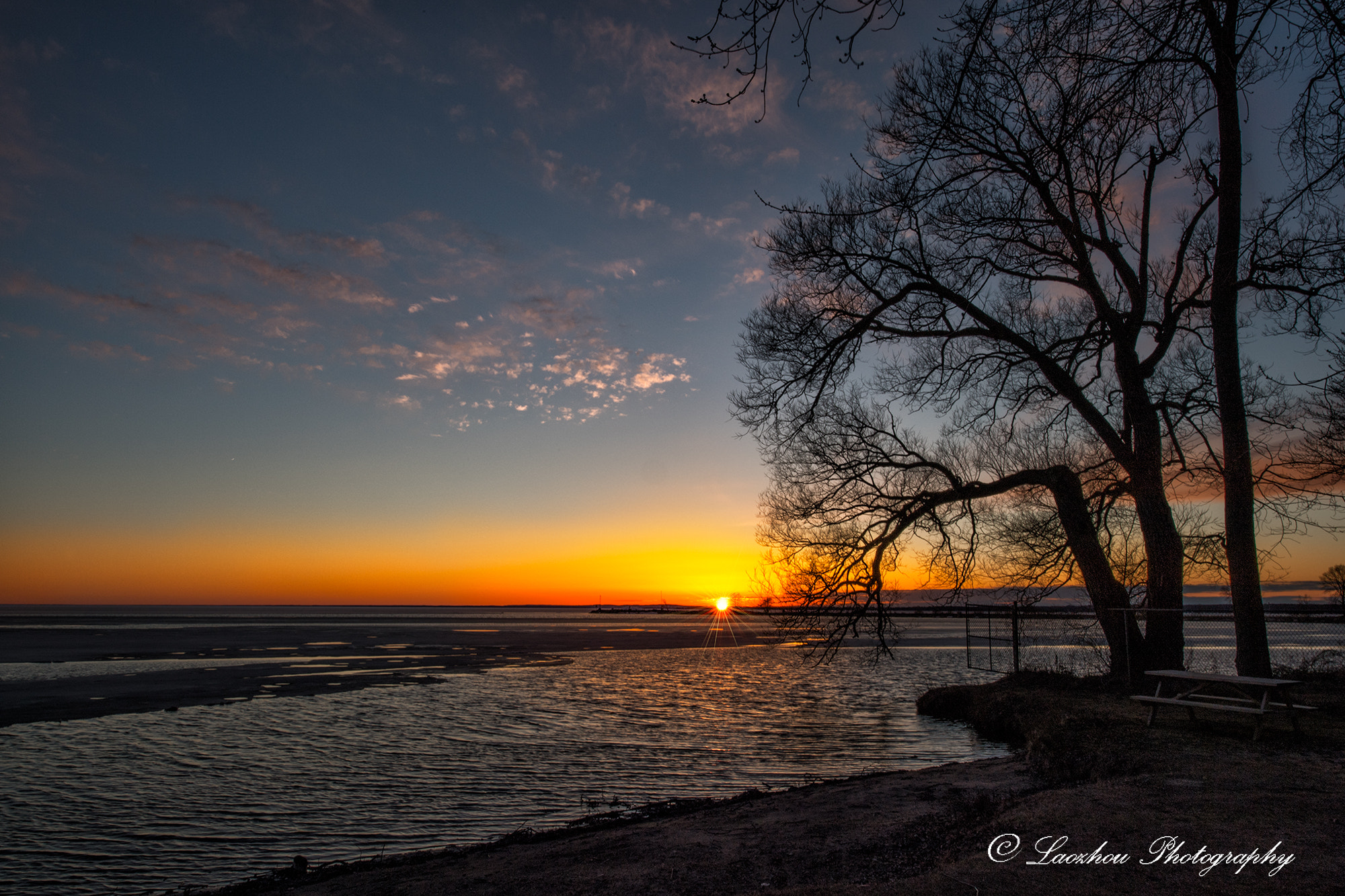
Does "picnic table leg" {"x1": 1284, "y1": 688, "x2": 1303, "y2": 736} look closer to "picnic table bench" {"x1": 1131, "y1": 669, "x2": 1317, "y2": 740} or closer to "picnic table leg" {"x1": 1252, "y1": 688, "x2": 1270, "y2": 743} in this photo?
"picnic table bench" {"x1": 1131, "y1": 669, "x2": 1317, "y2": 740}

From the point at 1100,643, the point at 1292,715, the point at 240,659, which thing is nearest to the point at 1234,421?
the point at 1292,715

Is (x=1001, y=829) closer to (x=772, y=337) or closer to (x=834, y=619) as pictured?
(x=834, y=619)

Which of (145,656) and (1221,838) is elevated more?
(1221,838)

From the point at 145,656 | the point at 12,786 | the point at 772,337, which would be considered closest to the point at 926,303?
→ the point at 772,337

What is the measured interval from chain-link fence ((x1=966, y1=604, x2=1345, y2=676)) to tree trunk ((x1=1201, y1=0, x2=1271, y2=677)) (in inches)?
25.2

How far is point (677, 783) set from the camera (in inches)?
379

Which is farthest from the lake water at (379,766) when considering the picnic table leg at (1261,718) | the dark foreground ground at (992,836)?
the picnic table leg at (1261,718)

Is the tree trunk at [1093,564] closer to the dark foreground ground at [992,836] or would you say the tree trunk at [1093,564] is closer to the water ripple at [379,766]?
the water ripple at [379,766]

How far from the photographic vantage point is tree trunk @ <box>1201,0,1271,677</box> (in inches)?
418

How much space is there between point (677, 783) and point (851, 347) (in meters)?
7.42

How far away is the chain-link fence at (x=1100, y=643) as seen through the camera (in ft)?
48.5

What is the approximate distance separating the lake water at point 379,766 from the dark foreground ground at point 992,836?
1299 mm

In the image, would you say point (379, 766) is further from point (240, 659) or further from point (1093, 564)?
point (240, 659)

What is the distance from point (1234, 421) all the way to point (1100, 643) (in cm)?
2390
